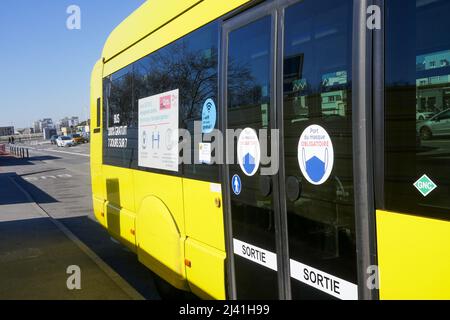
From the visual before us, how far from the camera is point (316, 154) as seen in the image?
9.23ft

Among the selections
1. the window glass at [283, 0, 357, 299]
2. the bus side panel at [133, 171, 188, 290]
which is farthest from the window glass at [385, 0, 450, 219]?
the bus side panel at [133, 171, 188, 290]

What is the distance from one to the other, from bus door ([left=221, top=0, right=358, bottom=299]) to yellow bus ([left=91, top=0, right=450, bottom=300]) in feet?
0.03

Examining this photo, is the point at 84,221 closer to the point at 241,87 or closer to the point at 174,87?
the point at 174,87

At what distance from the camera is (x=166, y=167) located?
196 inches

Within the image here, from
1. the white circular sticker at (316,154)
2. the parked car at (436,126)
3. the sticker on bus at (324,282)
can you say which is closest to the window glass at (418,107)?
the parked car at (436,126)

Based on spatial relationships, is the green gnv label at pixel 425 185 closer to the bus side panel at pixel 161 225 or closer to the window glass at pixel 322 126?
the window glass at pixel 322 126

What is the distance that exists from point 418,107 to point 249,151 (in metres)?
1.51

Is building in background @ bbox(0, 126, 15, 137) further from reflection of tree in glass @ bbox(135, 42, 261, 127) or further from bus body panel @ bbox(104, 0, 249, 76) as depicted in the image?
reflection of tree in glass @ bbox(135, 42, 261, 127)

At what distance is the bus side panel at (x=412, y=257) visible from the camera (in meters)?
2.04

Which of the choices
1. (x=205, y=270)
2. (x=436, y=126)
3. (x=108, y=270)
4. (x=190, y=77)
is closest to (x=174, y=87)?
(x=190, y=77)

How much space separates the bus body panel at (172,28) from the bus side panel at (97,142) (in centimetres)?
82

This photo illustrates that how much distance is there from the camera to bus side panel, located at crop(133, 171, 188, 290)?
15.5 feet

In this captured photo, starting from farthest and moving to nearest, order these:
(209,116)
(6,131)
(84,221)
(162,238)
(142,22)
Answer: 1. (6,131)
2. (84,221)
3. (142,22)
4. (162,238)
5. (209,116)
